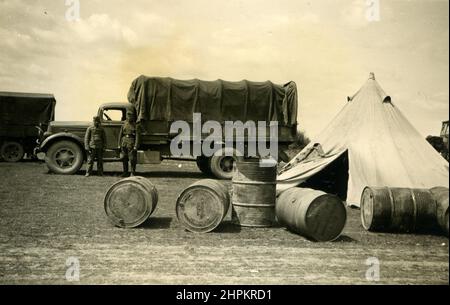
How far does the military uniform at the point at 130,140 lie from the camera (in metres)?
14.0

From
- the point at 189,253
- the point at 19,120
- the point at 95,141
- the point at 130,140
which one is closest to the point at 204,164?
the point at 130,140

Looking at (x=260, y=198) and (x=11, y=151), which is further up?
(x=11, y=151)

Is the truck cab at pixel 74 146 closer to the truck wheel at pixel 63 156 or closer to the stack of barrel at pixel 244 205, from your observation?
the truck wheel at pixel 63 156

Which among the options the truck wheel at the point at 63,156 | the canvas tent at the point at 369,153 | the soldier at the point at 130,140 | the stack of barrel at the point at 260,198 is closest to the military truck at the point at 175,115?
the truck wheel at the point at 63,156

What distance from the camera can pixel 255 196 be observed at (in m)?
7.81

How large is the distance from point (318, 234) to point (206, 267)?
7.03ft

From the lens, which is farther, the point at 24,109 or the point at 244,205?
the point at 24,109

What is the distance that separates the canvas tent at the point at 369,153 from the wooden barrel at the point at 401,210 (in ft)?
6.68

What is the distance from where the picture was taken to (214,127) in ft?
50.5

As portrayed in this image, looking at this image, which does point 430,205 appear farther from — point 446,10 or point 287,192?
point 446,10

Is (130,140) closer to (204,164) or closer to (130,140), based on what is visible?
(130,140)

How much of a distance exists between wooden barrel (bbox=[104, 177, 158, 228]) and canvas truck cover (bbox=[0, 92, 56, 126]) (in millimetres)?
13830

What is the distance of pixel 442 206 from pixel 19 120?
56.4 ft
